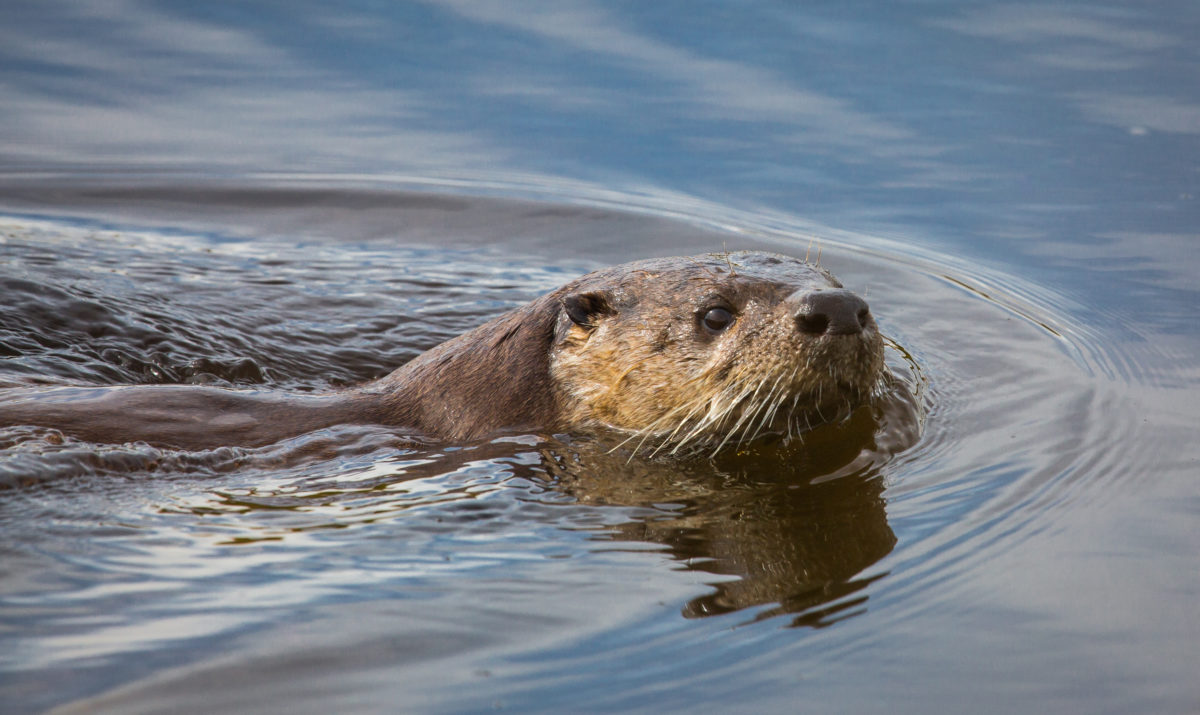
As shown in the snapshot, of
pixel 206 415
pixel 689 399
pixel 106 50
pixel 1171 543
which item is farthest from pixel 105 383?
pixel 106 50

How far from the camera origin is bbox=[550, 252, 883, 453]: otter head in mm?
4020

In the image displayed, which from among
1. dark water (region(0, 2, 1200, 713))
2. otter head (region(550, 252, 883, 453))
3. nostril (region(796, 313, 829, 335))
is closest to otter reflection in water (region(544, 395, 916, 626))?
dark water (region(0, 2, 1200, 713))

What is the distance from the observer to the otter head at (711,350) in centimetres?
402

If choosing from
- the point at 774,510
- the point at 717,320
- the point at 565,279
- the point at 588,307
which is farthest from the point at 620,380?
the point at 565,279

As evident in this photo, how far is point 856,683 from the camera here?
287 cm

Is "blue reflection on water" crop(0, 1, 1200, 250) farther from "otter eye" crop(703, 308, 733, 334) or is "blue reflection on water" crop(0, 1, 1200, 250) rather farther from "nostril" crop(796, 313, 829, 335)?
"nostril" crop(796, 313, 829, 335)

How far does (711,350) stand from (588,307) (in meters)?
0.48

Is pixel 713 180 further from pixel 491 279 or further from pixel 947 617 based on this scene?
pixel 947 617

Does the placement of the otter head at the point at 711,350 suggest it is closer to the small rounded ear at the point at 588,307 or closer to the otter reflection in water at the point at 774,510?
the small rounded ear at the point at 588,307

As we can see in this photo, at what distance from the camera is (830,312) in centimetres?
391

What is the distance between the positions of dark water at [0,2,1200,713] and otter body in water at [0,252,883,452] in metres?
0.14

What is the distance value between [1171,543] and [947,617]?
917 millimetres

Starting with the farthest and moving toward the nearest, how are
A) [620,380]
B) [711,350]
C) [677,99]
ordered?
1. [677,99]
2. [620,380]
3. [711,350]

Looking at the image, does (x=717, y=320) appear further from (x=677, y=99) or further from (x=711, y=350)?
(x=677, y=99)
